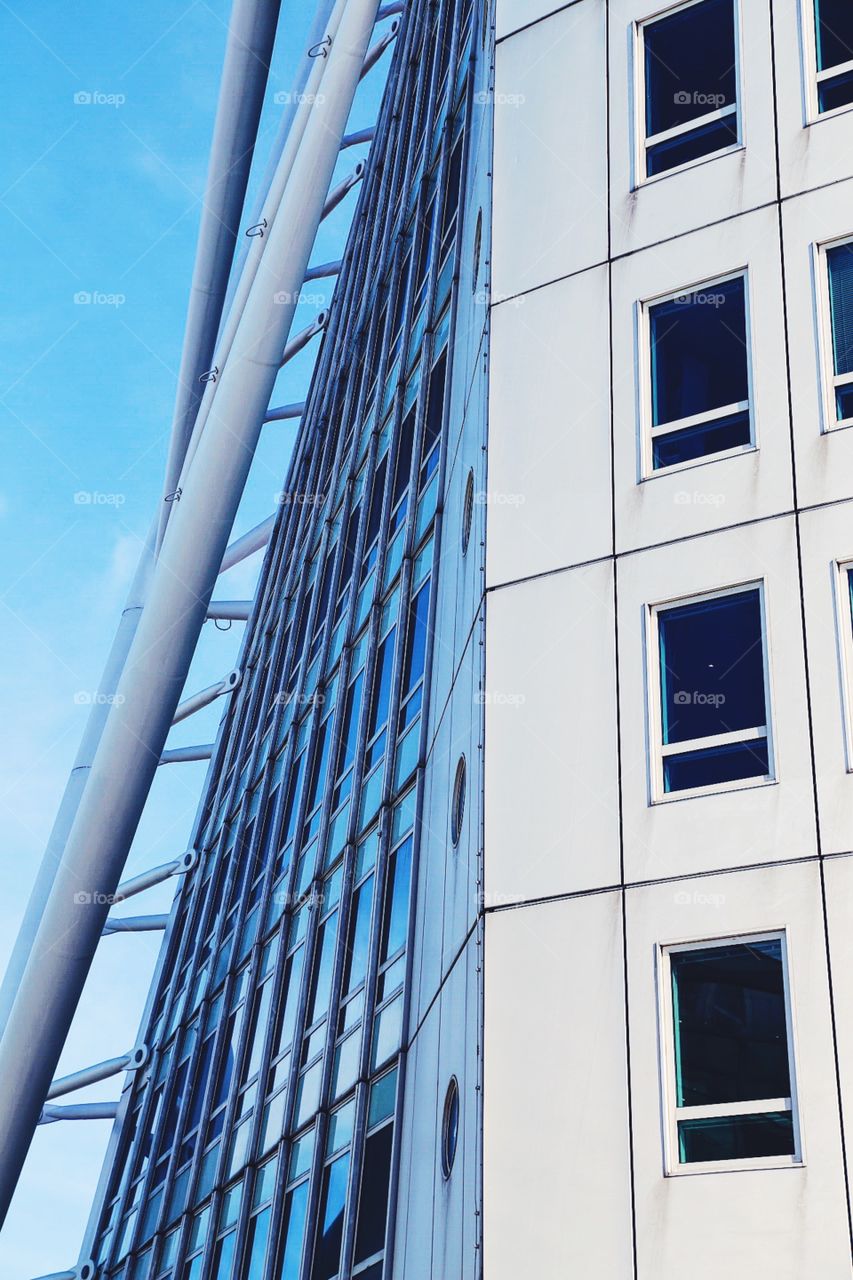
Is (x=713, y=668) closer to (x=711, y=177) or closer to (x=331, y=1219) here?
(x=711, y=177)

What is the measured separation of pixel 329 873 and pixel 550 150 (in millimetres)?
11219

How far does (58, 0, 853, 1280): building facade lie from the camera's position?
39.0ft

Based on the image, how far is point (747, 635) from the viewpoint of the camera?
13.5 meters

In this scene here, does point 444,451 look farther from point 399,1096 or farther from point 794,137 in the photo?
point 399,1096

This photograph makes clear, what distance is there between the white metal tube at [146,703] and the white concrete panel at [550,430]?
15410 mm

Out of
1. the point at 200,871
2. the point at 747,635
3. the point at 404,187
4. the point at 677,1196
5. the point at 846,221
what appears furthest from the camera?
the point at 200,871

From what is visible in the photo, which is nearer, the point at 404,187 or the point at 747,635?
the point at 747,635

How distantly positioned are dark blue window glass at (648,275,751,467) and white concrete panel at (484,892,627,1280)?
4370mm

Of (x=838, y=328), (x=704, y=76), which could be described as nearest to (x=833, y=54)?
(x=704, y=76)

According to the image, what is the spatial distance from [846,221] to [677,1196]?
8589 millimetres

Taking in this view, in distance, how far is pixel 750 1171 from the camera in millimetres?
11414

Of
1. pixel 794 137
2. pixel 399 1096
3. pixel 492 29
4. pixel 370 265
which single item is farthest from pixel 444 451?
pixel 370 265

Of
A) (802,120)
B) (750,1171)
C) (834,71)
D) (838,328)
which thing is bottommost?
(750,1171)

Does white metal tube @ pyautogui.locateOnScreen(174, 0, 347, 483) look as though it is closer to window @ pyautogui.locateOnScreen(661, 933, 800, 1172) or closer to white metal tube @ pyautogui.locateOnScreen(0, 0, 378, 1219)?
white metal tube @ pyautogui.locateOnScreen(0, 0, 378, 1219)
